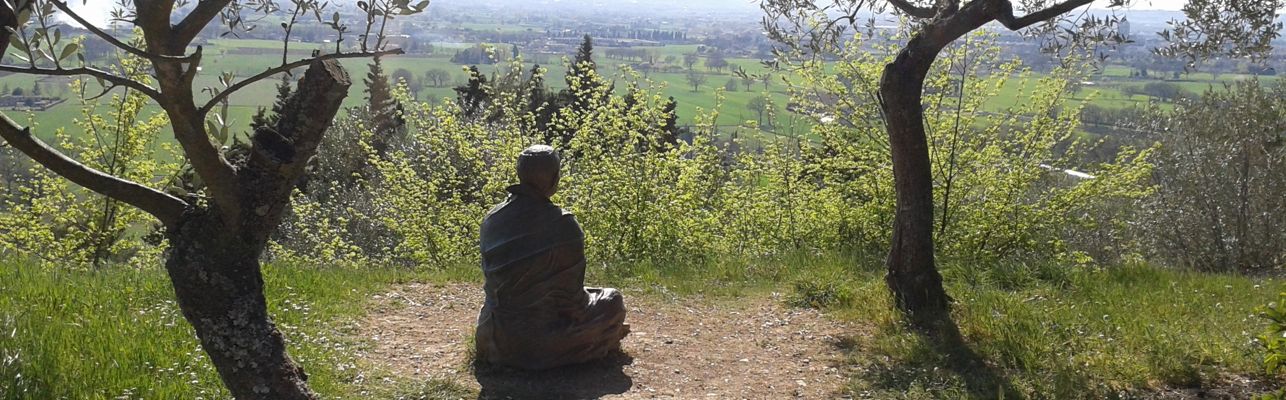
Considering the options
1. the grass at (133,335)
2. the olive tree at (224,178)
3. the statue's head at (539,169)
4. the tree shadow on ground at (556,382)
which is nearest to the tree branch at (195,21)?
the olive tree at (224,178)

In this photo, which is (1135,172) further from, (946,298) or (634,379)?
(634,379)

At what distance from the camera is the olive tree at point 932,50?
27.2ft

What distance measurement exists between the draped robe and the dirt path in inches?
8.3

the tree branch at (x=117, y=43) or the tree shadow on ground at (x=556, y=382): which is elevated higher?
the tree branch at (x=117, y=43)

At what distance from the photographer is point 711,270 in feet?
37.6

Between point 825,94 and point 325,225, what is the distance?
940 centimetres

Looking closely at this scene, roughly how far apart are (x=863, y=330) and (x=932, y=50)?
268cm

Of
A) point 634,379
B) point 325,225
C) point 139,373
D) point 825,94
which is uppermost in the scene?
point 825,94

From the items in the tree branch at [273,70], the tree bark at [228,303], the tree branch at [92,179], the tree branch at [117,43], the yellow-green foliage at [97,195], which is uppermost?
the tree branch at [117,43]

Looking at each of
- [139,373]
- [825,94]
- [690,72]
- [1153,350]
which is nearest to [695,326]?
[1153,350]

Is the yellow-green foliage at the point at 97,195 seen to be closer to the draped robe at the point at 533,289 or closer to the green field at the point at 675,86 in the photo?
the green field at the point at 675,86

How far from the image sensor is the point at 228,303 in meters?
4.79

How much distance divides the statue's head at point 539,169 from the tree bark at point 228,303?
2447 mm

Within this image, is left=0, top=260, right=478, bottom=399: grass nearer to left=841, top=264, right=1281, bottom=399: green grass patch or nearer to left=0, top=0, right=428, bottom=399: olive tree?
left=0, top=0, right=428, bottom=399: olive tree
